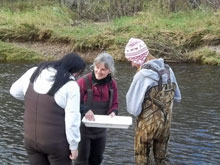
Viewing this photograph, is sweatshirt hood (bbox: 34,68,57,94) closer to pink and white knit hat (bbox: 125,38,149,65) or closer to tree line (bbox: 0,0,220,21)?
pink and white knit hat (bbox: 125,38,149,65)

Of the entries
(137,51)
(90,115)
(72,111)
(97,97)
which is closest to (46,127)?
(72,111)

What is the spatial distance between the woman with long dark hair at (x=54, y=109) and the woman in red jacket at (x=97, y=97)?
30.6 inches

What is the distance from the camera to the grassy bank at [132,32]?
687 inches

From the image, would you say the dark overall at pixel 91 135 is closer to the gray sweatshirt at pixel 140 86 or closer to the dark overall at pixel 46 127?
the gray sweatshirt at pixel 140 86

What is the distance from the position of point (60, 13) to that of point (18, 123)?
1616 cm

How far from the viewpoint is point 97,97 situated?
4.88 meters

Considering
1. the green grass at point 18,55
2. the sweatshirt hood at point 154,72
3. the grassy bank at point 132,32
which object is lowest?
the green grass at point 18,55

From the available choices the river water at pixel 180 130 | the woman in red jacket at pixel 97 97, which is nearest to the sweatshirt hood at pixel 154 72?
the woman in red jacket at pixel 97 97

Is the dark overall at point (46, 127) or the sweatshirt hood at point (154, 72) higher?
the sweatshirt hood at point (154, 72)

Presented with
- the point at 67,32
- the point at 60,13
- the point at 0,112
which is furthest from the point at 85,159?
the point at 60,13

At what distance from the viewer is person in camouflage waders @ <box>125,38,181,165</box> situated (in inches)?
188

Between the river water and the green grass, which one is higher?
the green grass

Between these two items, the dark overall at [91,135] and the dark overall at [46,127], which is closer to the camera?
the dark overall at [46,127]

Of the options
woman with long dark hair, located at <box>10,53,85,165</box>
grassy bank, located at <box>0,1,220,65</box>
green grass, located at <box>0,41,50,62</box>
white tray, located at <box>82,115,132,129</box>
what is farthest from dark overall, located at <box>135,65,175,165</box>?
green grass, located at <box>0,41,50,62</box>
